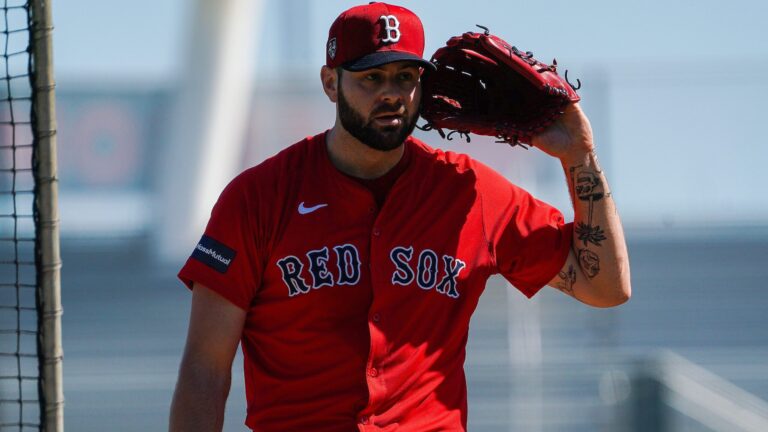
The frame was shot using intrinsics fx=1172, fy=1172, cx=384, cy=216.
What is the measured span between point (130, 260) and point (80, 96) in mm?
5245

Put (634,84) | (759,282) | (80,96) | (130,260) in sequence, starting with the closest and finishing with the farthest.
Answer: (634,84) < (80,96) < (130,260) < (759,282)

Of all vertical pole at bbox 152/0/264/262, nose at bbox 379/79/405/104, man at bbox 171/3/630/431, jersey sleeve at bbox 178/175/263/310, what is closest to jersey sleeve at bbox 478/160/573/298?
man at bbox 171/3/630/431

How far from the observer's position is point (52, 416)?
3371 millimetres

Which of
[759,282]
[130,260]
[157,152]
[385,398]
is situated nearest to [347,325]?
[385,398]

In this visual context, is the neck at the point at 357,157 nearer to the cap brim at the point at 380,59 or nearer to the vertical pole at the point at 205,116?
the cap brim at the point at 380,59

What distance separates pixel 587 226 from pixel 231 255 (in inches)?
41.6

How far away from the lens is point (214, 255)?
125 inches

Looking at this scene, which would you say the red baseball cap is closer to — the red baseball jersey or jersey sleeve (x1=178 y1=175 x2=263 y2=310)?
the red baseball jersey

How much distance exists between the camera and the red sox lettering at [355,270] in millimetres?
3207

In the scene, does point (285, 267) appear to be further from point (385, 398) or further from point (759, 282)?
point (759, 282)

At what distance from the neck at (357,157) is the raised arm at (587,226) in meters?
0.48

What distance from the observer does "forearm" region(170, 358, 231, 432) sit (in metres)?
3.15

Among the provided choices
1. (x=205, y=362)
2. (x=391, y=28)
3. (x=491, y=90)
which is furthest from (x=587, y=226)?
(x=205, y=362)

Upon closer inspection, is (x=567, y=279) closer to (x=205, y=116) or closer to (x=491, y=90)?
(x=491, y=90)
